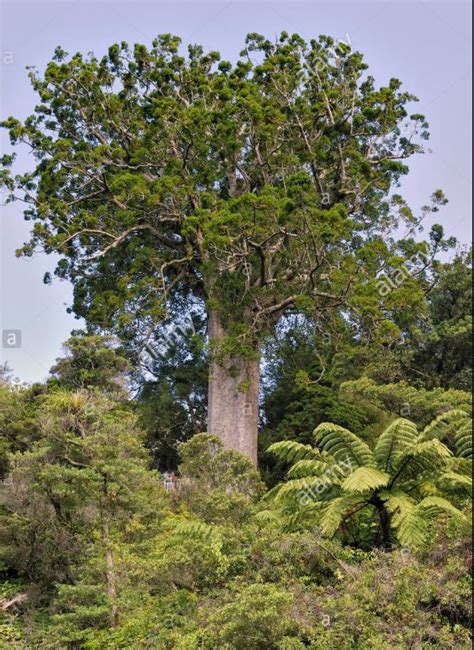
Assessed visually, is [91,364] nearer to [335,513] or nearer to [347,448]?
[347,448]

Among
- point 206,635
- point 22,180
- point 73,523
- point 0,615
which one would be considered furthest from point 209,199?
point 206,635

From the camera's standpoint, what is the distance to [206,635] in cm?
838

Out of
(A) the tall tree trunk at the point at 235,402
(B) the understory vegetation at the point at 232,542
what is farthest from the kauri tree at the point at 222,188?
(B) the understory vegetation at the point at 232,542

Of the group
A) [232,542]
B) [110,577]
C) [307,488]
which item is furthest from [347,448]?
[110,577]

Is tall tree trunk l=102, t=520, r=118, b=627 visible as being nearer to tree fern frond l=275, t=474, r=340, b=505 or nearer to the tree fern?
tree fern frond l=275, t=474, r=340, b=505

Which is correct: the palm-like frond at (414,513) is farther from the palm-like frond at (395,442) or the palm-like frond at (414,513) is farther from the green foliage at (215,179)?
the green foliage at (215,179)

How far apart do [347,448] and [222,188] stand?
12695 millimetres

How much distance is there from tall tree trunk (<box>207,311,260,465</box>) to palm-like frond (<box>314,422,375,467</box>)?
761cm

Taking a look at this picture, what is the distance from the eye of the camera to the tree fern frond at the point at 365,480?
28.8 feet

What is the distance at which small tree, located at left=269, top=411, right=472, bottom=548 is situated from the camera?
355 inches

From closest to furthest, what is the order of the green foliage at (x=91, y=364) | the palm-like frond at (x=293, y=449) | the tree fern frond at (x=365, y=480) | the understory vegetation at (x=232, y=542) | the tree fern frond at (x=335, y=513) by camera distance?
the understory vegetation at (x=232, y=542) < the tree fern frond at (x=365, y=480) < the tree fern frond at (x=335, y=513) < the palm-like frond at (x=293, y=449) < the green foliage at (x=91, y=364)

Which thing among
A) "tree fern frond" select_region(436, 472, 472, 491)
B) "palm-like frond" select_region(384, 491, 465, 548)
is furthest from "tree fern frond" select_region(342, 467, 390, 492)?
"tree fern frond" select_region(436, 472, 472, 491)

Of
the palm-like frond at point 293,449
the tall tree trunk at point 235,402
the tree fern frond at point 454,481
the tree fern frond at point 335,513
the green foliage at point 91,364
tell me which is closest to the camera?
the tree fern frond at point 454,481

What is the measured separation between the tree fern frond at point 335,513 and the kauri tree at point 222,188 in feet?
25.6
